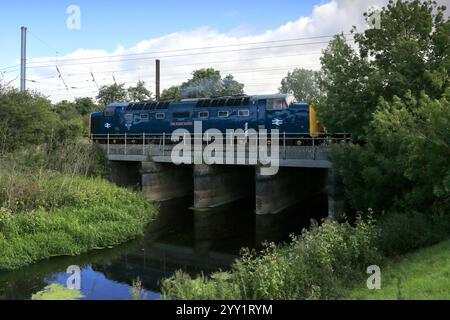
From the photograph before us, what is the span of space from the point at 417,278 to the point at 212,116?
22.5 metres

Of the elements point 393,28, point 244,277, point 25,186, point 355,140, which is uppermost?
point 393,28

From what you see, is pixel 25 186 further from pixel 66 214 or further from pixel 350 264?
pixel 350 264

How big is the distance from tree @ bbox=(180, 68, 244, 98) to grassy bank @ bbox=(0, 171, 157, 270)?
1431 inches

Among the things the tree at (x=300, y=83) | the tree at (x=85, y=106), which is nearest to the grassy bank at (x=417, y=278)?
the tree at (x=85, y=106)

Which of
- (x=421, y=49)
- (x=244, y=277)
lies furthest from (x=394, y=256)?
(x=421, y=49)

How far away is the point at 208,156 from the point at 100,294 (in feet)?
45.9

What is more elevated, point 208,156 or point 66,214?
point 208,156

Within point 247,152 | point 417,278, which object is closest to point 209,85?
point 247,152

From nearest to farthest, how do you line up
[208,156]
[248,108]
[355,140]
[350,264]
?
1. [350,264]
2. [355,140]
3. [208,156]
4. [248,108]

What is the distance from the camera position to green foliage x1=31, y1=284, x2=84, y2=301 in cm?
1249

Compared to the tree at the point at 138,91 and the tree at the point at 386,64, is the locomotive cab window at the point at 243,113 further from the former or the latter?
the tree at the point at 138,91

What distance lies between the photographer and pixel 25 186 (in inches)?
746

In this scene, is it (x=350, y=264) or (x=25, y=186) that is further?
(x=25, y=186)
